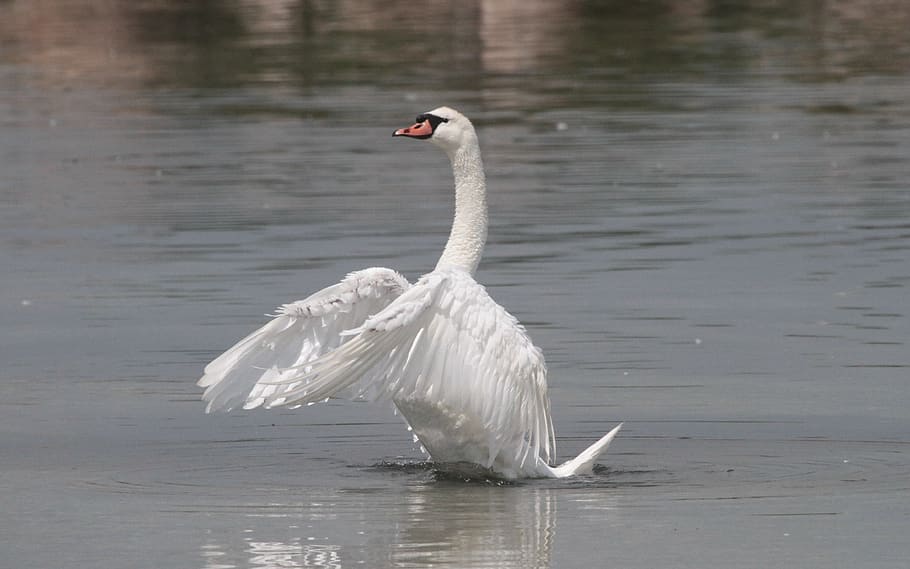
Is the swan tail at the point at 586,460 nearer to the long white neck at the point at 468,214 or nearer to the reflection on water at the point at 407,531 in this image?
the reflection on water at the point at 407,531

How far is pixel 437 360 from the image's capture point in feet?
30.0

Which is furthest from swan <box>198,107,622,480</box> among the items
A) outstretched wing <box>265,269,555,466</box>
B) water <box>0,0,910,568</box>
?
water <box>0,0,910,568</box>

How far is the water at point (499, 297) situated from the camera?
866cm

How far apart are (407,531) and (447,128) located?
2.42m

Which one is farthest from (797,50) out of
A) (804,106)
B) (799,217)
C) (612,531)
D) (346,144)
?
(612,531)

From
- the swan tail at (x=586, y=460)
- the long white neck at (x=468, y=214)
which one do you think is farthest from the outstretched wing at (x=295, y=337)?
the swan tail at (x=586, y=460)

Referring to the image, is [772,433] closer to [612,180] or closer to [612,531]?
[612,531]

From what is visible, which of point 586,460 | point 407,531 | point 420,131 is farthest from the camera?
point 420,131

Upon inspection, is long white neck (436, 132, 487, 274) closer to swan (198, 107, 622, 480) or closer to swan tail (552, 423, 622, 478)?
swan (198, 107, 622, 480)

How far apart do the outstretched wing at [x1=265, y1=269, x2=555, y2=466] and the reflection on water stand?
0.35m

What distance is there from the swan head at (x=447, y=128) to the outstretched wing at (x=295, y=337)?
77 centimetres

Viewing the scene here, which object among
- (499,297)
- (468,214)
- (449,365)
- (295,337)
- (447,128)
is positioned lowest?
(499,297)

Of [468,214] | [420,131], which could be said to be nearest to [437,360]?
[468,214]

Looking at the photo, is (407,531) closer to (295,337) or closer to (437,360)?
(437,360)
